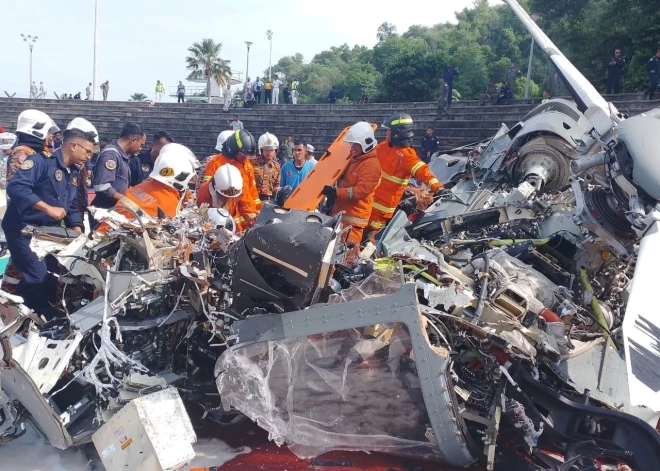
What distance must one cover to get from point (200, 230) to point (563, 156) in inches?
176

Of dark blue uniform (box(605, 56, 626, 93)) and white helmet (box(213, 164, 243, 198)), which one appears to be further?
dark blue uniform (box(605, 56, 626, 93))

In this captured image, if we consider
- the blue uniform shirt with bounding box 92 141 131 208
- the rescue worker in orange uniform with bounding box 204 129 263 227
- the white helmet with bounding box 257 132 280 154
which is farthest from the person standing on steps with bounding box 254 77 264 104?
the blue uniform shirt with bounding box 92 141 131 208

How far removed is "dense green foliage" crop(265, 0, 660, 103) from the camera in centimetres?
1772

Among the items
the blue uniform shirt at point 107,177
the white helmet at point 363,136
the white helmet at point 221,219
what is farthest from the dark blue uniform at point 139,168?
the white helmet at point 363,136

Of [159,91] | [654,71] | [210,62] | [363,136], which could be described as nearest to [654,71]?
[654,71]

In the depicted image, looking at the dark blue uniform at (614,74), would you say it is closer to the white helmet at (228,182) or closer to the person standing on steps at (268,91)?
the white helmet at (228,182)

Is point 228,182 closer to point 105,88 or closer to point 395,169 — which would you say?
point 395,169

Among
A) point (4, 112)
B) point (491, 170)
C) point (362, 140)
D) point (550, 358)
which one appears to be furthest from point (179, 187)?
point (4, 112)

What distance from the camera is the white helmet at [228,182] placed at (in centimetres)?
537

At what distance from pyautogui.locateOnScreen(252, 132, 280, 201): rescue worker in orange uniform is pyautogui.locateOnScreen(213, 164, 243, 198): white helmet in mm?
2533

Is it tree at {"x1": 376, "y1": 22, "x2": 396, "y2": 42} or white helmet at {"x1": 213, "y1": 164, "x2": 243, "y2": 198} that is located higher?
tree at {"x1": 376, "y1": 22, "x2": 396, "y2": 42}

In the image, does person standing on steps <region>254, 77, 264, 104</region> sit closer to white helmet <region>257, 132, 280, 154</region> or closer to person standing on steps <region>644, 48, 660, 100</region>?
person standing on steps <region>644, 48, 660, 100</region>

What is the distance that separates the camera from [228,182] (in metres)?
5.36

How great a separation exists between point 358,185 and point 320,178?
478 millimetres
